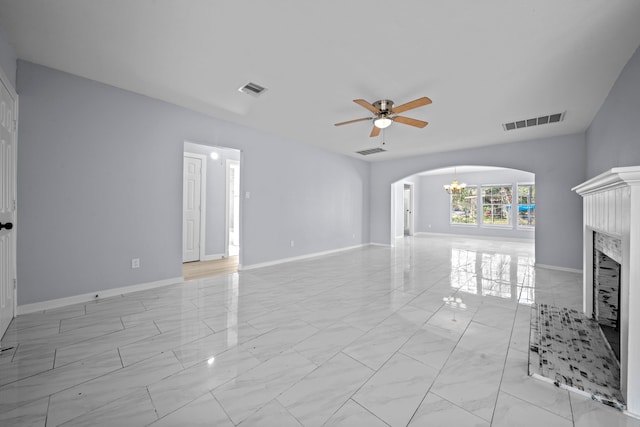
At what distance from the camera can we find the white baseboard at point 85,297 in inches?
108

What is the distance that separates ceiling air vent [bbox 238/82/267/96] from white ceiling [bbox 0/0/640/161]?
10 cm

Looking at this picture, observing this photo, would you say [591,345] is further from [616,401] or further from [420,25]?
[420,25]

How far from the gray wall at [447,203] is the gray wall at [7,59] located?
1131 cm

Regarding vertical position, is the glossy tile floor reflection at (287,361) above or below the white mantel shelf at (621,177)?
below

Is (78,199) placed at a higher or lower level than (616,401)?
higher

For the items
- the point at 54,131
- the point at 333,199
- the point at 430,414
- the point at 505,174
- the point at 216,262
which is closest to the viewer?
the point at 430,414

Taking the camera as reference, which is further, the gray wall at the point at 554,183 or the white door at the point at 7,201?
the gray wall at the point at 554,183

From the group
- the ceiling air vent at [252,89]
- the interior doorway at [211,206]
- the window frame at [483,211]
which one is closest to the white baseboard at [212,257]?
the interior doorway at [211,206]

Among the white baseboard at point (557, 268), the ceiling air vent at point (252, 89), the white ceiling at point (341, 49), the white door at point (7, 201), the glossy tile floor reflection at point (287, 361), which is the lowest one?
the glossy tile floor reflection at point (287, 361)

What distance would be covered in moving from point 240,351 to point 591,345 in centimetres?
286

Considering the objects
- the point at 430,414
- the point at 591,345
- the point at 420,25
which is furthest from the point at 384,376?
the point at 420,25

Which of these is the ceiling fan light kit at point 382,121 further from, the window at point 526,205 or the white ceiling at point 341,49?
the window at point 526,205

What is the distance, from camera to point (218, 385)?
165 cm

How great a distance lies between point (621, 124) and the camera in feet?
9.52
